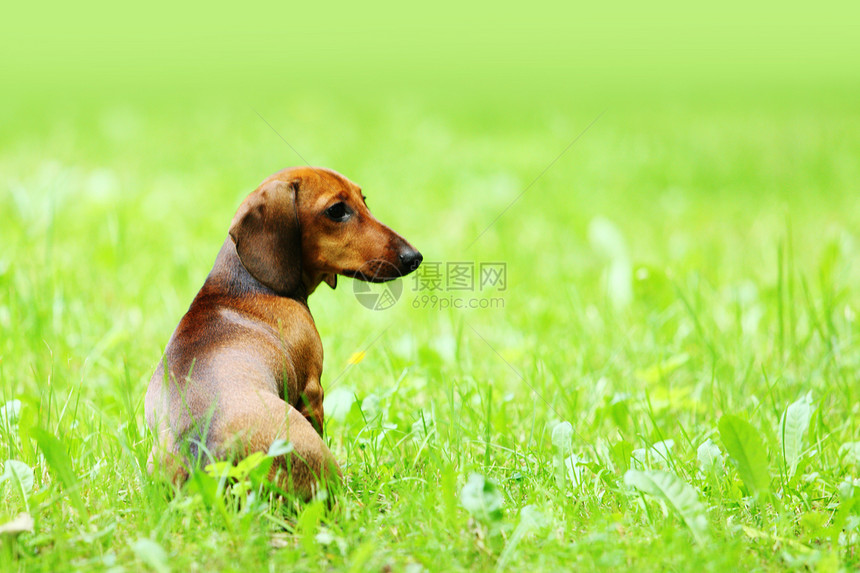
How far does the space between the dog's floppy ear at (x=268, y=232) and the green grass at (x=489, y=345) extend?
0.62m

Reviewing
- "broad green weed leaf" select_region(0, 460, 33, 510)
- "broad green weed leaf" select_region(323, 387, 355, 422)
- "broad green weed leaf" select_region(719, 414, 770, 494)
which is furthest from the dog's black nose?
"broad green weed leaf" select_region(0, 460, 33, 510)

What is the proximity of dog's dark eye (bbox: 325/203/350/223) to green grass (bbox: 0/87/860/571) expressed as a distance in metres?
0.74

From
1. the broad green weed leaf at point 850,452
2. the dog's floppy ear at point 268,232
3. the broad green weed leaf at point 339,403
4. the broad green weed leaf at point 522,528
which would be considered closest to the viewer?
the broad green weed leaf at point 522,528

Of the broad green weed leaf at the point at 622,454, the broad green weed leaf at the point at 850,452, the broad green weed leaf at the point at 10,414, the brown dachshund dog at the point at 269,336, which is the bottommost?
the broad green weed leaf at the point at 850,452

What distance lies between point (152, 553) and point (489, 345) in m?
2.80

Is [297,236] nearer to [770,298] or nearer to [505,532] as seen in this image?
[505,532]

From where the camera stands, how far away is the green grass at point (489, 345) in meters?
2.31

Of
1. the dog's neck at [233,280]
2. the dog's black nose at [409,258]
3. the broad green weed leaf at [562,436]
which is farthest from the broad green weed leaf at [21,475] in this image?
the broad green weed leaf at [562,436]

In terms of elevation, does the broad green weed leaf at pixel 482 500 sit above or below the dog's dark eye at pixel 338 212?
below

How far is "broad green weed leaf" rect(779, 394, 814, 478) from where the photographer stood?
2.84m

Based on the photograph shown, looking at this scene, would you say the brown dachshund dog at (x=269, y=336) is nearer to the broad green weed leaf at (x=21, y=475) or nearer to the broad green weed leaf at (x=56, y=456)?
the broad green weed leaf at (x=56, y=456)

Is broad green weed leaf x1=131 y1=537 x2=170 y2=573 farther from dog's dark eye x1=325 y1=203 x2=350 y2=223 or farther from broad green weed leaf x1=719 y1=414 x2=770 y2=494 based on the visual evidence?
broad green weed leaf x1=719 y1=414 x2=770 y2=494

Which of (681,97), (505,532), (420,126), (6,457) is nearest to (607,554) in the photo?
(505,532)

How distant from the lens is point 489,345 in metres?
4.63
